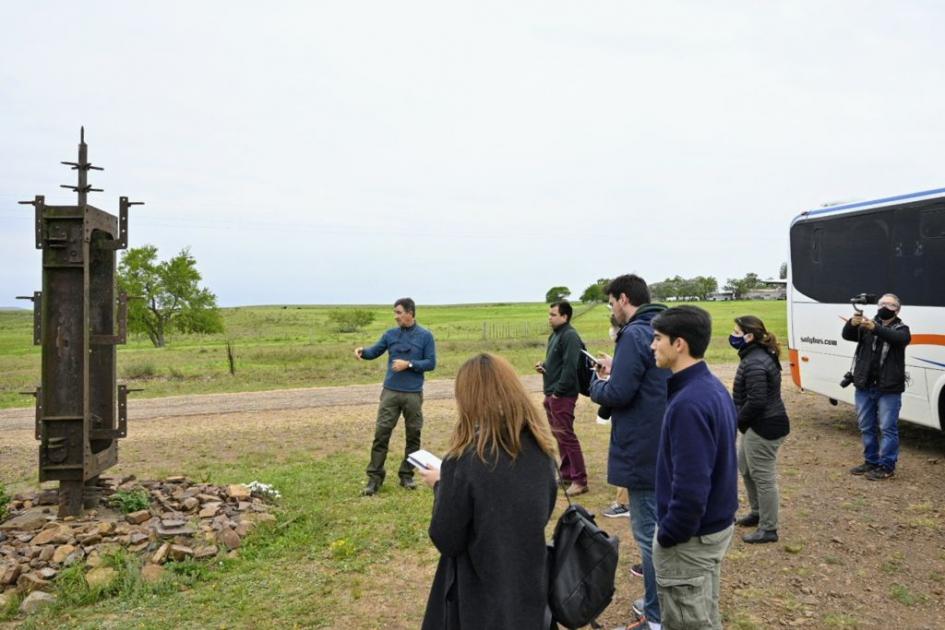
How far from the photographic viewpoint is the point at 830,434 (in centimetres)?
981

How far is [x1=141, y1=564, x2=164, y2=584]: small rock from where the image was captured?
4.87 metres

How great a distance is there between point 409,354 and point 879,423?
5.11 m

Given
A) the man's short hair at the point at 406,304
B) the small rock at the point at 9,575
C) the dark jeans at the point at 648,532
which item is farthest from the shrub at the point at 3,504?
the dark jeans at the point at 648,532

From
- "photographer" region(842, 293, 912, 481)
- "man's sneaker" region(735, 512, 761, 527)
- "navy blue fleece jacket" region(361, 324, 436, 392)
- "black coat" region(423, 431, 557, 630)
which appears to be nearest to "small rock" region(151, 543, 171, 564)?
"navy blue fleece jacket" region(361, 324, 436, 392)

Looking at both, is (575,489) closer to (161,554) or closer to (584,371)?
A: (584,371)

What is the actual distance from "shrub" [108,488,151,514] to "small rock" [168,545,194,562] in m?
1.11

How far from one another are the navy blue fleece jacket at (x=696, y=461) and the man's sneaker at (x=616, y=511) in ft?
11.0

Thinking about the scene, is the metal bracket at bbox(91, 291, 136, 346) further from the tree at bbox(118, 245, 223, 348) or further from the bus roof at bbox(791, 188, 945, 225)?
the tree at bbox(118, 245, 223, 348)

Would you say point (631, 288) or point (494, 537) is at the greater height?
point (631, 288)

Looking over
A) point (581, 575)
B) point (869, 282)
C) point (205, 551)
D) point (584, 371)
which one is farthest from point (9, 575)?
point (869, 282)

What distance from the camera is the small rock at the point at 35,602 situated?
4496 millimetres

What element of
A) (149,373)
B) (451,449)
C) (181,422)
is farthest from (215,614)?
(149,373)

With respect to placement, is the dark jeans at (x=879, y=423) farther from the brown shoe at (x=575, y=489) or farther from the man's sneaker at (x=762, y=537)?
the brown shoe at (x=575, y=489)

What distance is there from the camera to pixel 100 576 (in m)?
4.82
